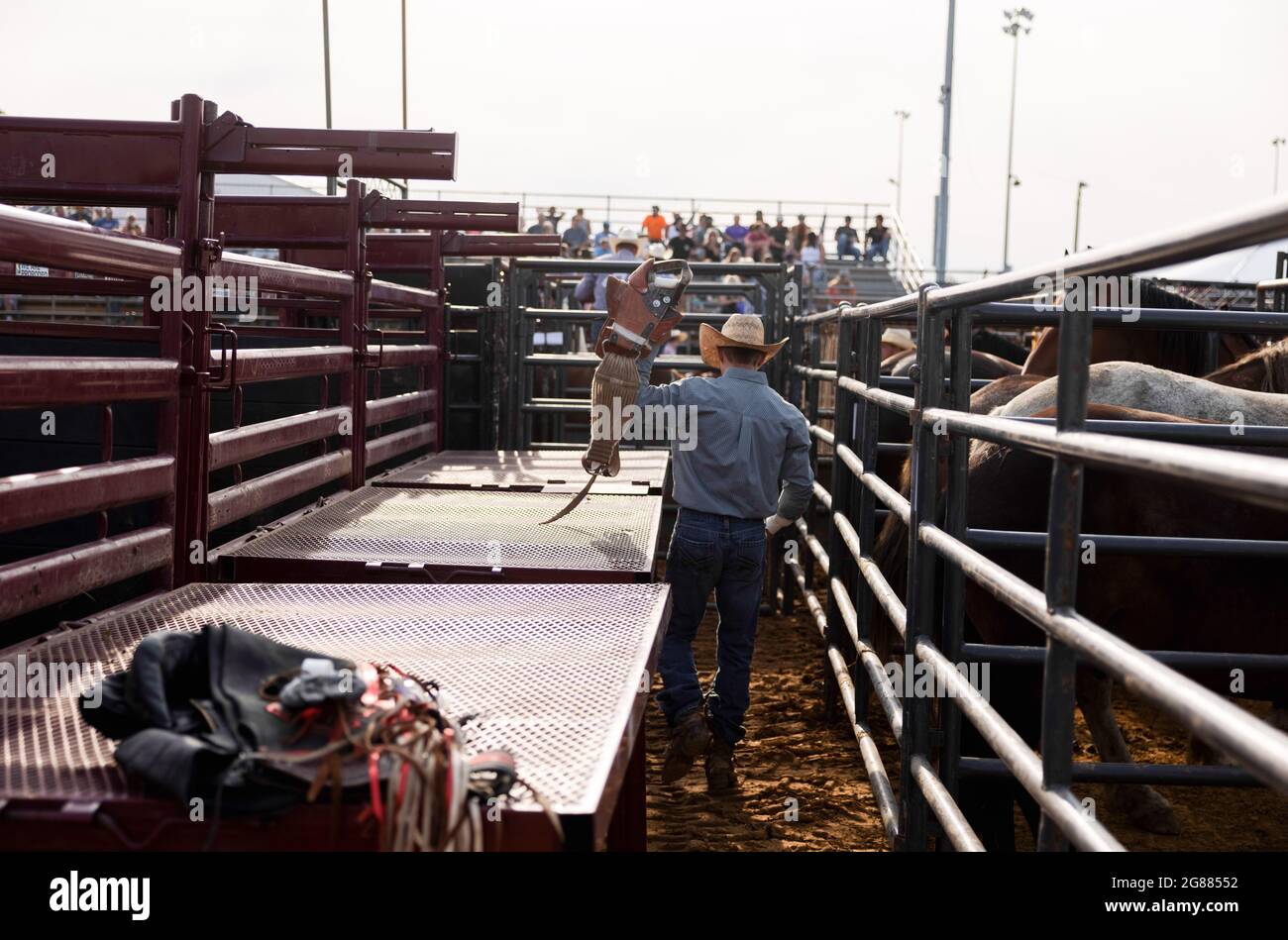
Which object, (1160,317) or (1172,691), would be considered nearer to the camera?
(1172,691)

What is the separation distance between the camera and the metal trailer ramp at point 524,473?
6102mm

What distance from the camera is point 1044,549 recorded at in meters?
3.71

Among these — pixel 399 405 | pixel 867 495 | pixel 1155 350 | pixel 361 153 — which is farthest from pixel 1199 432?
pixel 399 405

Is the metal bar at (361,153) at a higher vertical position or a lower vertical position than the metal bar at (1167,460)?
higher

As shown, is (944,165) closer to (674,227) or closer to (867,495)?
(674,227)

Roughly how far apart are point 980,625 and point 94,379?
2.78m

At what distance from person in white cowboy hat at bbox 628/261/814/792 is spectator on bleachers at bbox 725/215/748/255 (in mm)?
20940

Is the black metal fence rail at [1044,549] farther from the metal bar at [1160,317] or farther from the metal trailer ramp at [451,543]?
the metal trailer ramp at [451,543]

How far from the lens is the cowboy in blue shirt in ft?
18.4

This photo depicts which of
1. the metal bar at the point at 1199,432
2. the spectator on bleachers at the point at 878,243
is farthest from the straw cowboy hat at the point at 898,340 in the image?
the spectator on bleachers at the point at 878,243

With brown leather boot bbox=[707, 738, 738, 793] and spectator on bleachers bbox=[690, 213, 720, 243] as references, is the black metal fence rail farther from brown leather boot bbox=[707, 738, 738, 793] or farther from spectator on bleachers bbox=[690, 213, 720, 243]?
spectator on bleachers bbox=[690, 213, 720, 243]

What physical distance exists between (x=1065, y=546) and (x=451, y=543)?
252 centimetres
